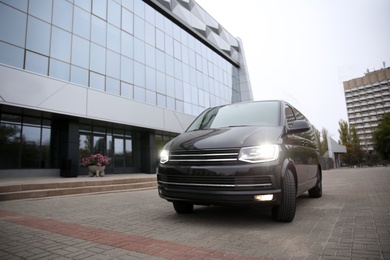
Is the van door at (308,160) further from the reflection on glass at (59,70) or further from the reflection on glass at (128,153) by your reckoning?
the reflection on glass at (128,153)

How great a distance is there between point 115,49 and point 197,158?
55.4 ft

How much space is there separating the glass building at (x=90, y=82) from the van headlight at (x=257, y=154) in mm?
11964

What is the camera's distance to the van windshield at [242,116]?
4242mm

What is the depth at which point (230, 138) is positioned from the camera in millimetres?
3533

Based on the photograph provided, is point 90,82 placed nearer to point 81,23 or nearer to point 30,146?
point 81,23

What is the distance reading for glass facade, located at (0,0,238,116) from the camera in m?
13.3

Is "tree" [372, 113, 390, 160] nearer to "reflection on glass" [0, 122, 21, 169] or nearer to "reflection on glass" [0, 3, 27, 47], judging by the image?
"reflection on glass" [0, 122, 21, 169]

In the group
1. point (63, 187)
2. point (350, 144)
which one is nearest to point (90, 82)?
point (63, 187)

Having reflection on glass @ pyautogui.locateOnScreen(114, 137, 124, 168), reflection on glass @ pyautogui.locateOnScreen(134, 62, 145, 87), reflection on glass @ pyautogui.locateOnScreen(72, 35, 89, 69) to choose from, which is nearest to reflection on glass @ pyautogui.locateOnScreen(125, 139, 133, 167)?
reflection on glass @ pyautogui.locateOnScreen(114, 137, 124, 168)

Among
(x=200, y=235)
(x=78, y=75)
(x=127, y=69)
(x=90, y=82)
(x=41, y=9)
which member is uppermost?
(x=41, y=9)

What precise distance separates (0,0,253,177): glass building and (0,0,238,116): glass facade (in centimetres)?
6

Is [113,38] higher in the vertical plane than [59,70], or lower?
higher

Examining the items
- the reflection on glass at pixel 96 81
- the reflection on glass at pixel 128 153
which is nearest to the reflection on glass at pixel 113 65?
the reflection on glass at pixel 96 81

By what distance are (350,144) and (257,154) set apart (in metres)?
87.5
